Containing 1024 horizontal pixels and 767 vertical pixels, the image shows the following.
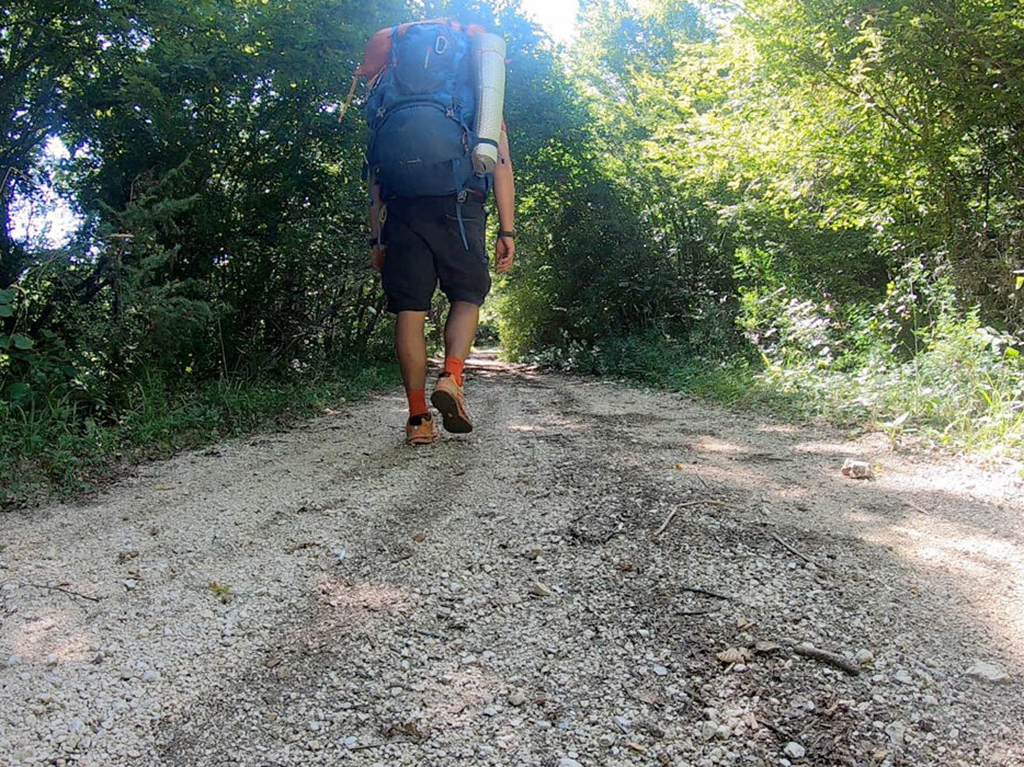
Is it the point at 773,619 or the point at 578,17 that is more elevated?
the point at 578,17

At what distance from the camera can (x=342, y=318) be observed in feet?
23.2

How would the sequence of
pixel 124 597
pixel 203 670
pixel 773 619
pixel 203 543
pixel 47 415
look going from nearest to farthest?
1. pixel 203 670
2. pixel 773 619
3. pixel 124 597
4. pixel 203 543
5. pixel 47 415

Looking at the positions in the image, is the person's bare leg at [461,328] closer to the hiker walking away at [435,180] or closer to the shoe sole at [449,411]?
the hiker walking away at [435,180]

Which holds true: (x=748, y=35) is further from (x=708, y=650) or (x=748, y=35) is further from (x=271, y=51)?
(x=708, y=650)

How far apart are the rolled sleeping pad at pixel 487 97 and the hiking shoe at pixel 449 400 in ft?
3.07

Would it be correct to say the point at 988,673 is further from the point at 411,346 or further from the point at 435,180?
the point at 435,180

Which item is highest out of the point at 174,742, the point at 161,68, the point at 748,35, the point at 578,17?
the point at 578,17

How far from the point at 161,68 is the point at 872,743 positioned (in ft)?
15.8

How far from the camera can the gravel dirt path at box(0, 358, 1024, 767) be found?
106 cm

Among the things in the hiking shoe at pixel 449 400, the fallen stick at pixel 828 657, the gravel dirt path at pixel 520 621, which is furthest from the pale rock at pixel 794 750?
the hiking shoe at pixel 449 400

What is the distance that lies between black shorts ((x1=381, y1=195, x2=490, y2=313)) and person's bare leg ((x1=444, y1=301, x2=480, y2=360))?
0.10 meters

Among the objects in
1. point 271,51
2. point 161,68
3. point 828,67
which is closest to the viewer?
point 161,68

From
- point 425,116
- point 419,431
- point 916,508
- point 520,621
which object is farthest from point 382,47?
point 916,508

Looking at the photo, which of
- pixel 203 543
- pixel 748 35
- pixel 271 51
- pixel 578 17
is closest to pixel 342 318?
pixel 271 51
